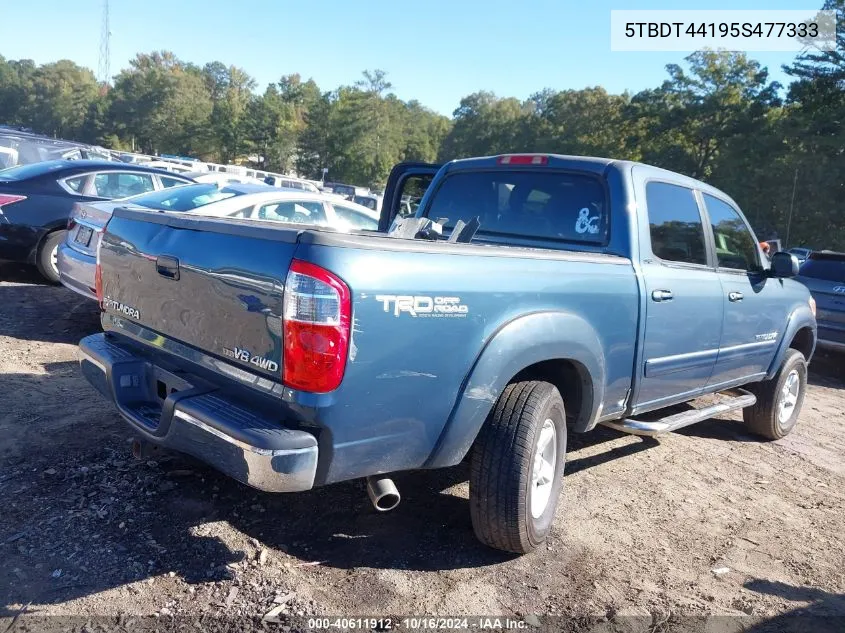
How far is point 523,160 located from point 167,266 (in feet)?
8.09

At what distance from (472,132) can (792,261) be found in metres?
70.2

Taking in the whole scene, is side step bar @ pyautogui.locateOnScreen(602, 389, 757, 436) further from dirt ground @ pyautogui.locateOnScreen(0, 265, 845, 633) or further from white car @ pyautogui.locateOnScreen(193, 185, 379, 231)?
white car @ pyautogui.locateOnScreen(193, 185, 379, 231)

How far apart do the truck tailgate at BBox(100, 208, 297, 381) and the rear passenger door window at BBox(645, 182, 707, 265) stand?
246 cm

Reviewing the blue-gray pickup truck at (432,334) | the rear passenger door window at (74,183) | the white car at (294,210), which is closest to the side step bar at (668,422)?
the blue-gray pickup truck at (432,334)

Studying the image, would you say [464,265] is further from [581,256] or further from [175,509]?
[175,509]

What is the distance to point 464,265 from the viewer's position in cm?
Answer: 281

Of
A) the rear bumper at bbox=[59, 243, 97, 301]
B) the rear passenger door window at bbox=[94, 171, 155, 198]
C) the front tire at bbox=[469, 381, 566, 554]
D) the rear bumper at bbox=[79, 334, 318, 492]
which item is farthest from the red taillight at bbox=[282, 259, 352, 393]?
the rear passenger door window at bbox=[94, 171, 155, 198]

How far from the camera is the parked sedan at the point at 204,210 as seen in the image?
6.40 m

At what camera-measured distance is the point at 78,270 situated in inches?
252

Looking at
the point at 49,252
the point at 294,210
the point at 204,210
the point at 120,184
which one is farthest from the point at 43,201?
the point at 294,210

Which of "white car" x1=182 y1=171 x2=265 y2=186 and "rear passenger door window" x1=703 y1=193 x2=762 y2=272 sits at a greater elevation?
"white car" x1=182 y1=171 x2=265 y2=186

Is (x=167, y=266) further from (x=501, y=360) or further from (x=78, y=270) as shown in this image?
(x=78, y=270)

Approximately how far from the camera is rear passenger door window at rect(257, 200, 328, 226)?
7.51 m

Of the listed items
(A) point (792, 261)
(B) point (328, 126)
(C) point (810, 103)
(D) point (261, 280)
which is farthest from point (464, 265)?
(B) point (328, 126)
